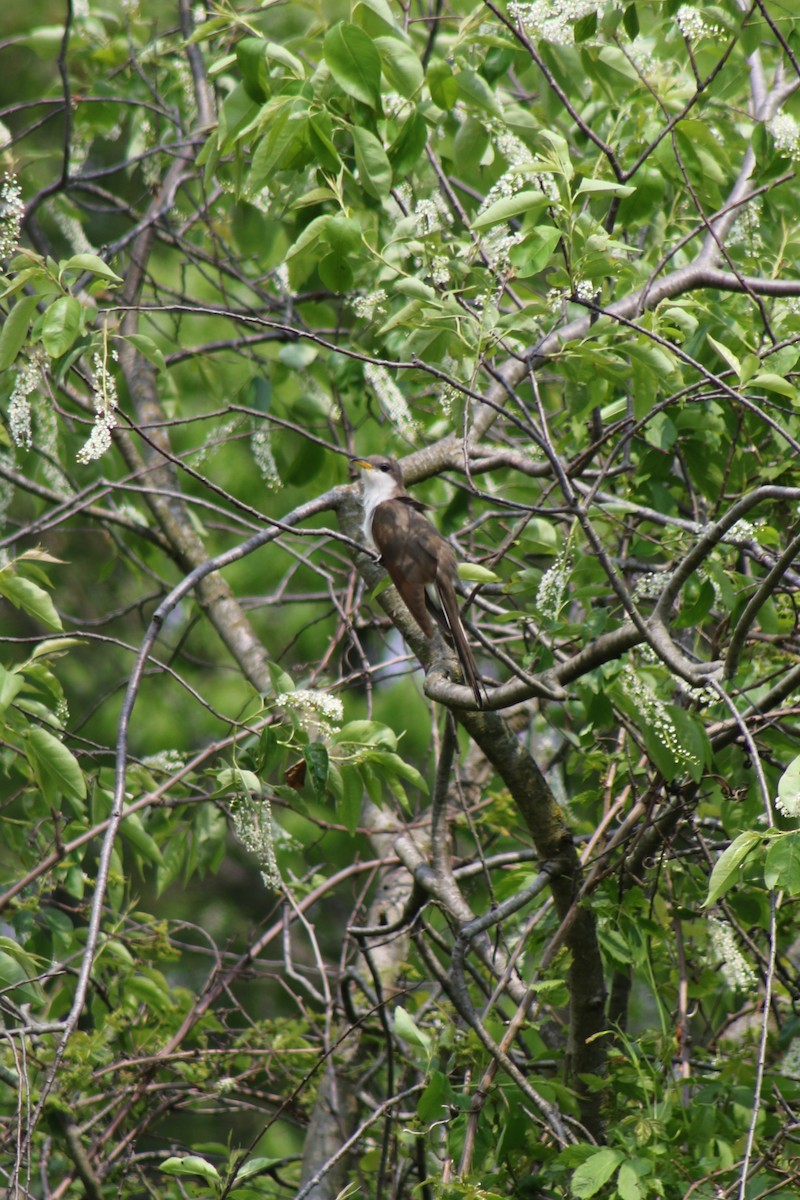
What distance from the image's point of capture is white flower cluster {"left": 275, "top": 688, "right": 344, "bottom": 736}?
2.69 metres

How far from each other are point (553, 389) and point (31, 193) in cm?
254

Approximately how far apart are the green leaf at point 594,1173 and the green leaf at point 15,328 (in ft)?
6.68

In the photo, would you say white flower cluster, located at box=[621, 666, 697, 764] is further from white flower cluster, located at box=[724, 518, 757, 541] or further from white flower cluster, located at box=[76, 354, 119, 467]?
white flower cluster, located at box=[76, 354, 119, 467]

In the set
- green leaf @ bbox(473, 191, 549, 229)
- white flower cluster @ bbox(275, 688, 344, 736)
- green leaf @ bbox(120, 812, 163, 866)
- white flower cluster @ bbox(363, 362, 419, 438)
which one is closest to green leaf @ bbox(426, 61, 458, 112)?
white flower cluster @ bbox(363, 362, 419, 438)

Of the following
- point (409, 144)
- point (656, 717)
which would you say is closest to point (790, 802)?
point (656, 717)

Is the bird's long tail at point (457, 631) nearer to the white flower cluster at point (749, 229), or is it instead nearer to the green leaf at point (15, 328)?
the green leaf at point (15, 328)

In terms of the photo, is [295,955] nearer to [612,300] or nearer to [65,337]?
[612,300]

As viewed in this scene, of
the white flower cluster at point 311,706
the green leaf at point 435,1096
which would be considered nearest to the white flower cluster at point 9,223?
the white flower cluster at point 311,706

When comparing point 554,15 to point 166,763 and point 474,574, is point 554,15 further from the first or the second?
point 166,763

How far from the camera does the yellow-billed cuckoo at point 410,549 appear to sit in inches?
128

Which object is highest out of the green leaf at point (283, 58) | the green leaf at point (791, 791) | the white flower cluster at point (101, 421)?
the green leaf at point (283, 58)

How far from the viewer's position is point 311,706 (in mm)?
2727

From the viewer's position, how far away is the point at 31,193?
17.5ft

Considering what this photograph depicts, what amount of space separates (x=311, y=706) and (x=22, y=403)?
99 centimetres
